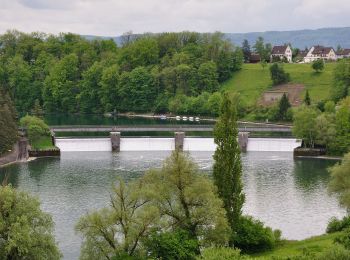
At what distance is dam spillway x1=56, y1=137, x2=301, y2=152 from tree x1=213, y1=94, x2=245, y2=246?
161ft

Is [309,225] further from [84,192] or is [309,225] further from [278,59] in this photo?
[278,59]

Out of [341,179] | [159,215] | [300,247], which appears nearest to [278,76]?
[341,179]

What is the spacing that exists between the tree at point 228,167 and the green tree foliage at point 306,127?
4702 centimetres

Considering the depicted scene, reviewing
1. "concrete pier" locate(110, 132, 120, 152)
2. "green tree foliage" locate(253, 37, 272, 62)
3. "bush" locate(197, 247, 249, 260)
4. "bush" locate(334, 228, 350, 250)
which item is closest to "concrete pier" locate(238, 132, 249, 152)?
"concrete pier" locate(110, 132, 120, 152)

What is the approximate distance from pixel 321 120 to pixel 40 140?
3841 centimetres

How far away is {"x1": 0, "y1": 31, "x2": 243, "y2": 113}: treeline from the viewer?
467ft

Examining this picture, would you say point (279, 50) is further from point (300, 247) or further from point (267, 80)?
point (300, 247)

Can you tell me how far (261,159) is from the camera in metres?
82.2

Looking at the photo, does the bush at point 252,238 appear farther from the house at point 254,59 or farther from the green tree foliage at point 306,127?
the house at point 254,59

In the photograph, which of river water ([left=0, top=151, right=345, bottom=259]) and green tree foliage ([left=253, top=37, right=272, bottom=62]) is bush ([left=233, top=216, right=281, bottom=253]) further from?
green tree foliage ([left=253, top=37, right=272, bottom=62])

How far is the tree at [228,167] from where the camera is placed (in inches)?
1592

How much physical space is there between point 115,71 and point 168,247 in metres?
115

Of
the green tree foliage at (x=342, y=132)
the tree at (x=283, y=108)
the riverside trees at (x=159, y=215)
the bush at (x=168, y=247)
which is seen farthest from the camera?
the tree at (x=283, y=108)

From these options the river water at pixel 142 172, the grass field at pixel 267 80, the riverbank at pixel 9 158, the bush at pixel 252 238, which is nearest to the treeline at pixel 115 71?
the grass field at pixel 267 80
